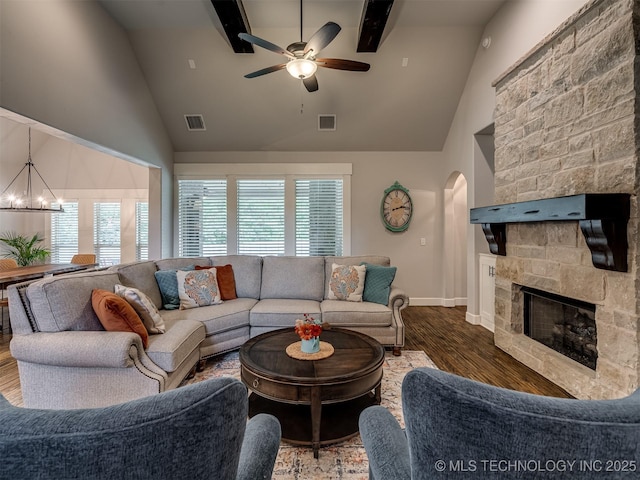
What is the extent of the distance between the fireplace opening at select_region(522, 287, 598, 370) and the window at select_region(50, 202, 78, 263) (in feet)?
26.2

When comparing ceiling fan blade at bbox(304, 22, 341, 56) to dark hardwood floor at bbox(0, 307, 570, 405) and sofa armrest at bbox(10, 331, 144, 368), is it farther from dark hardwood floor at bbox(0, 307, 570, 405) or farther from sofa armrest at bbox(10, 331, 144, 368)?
dark hardwood floor at bbox(0, 307, 570, 405)

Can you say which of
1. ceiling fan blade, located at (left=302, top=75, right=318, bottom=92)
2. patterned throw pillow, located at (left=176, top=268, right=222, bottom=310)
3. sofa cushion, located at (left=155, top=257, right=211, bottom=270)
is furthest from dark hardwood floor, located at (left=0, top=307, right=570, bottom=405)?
ceiling fan blade, located at (left=302, top=75, right=318, bottom=92)

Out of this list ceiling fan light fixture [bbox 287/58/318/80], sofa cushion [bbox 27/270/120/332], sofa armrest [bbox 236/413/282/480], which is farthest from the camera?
ceiling fan light fixture [bbox 287/58/318/80]

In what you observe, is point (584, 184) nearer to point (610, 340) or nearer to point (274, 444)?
point (610, 340)

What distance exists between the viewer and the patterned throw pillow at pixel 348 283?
3.66 meters

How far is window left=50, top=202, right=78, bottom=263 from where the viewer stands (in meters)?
6.39

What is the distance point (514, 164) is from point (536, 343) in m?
1.87

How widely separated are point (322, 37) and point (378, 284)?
2.56 m

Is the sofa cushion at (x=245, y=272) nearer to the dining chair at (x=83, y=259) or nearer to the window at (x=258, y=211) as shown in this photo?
the window at (x=258, y=211)

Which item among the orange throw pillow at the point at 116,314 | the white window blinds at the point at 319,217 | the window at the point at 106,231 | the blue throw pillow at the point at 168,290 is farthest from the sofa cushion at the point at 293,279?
the window at the point at 106,231

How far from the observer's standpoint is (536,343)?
309cm

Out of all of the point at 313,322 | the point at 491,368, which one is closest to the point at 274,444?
the point at 313,322

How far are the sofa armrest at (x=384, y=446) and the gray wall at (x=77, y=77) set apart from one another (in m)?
3.64

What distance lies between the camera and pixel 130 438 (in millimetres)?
565
